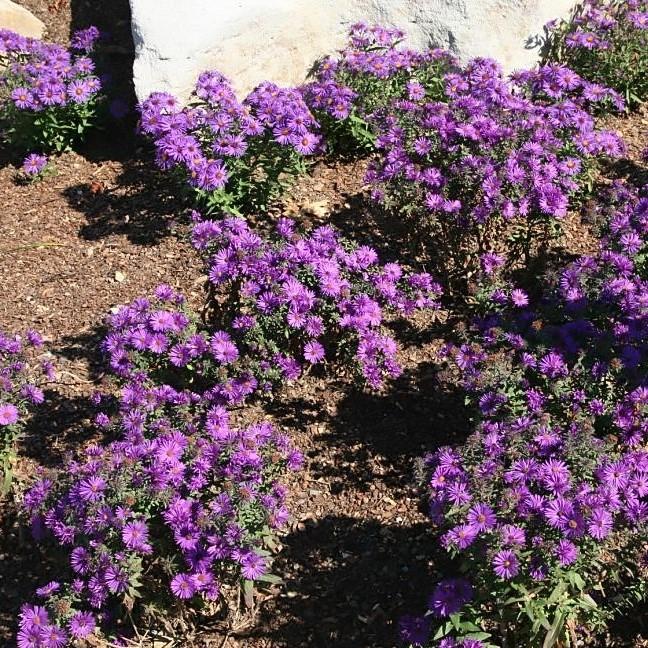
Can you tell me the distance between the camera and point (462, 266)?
17.0 feet

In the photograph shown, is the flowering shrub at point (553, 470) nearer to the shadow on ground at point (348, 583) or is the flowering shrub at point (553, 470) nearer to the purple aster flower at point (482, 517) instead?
the purple aster flower at point (482, 517)

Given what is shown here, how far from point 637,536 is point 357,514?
136 centimetres

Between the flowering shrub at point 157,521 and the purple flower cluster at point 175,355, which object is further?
the purple flower cluster at point 175,355

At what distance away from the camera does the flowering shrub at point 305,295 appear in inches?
171

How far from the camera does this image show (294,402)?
4.76 metres

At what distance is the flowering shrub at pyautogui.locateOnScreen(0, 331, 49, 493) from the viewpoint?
4.11m

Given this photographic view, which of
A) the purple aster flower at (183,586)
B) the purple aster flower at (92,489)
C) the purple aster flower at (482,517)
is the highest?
Result: the purple aster flower at (482,517)

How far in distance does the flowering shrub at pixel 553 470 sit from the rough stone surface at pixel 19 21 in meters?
4.78

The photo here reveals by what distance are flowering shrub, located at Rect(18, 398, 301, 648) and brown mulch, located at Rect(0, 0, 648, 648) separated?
0.46 metres

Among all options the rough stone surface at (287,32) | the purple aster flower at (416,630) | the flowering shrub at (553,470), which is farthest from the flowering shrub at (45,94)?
the purple aster flower at (416,630)

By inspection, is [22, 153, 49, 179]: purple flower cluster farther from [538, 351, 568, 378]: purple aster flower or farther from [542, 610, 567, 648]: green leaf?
[542, 610, 567, 648]: green leaf

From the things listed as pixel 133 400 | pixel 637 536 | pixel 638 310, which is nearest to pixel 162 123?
pixel 133 400

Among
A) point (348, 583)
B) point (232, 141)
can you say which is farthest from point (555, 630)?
point (232, 141)

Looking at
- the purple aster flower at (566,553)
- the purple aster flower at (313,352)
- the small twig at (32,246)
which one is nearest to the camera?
the purple aster flower at (566,553)
